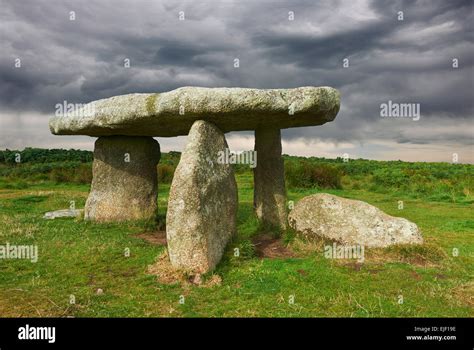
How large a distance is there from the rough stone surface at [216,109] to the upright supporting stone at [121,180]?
1887mm

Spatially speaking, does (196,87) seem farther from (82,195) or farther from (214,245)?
(82,195)

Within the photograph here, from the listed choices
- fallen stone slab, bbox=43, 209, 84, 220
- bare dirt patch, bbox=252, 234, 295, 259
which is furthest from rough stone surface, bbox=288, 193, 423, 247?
fallen stone slab, bbox=43, 209, 84, 220

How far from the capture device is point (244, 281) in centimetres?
761

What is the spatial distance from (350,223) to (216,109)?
391 cm

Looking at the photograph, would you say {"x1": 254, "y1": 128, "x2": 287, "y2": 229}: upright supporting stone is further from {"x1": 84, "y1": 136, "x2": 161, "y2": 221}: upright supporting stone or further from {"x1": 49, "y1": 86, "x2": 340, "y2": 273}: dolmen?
{"x1": 84, "y1": 136, "x2": 161, "y2": 221}: upright supporting stone

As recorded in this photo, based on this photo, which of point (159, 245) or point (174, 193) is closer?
point (174, 193)

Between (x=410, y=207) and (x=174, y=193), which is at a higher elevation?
Result: (x=174, y=193)

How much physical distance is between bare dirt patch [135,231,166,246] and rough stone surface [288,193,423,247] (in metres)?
3.24

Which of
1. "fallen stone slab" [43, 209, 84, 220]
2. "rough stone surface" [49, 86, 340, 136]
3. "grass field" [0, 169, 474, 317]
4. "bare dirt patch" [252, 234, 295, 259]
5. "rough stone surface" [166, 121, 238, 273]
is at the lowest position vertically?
"grass field" [0, 169, 474, 317]

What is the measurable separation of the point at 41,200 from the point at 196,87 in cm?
1222

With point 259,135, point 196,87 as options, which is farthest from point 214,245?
point 259,135

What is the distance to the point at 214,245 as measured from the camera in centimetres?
836

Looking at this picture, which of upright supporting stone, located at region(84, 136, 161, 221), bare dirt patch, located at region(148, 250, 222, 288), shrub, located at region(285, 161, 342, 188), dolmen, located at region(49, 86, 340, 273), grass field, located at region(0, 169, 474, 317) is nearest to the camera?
grass field, located at region(0, 169, 474, 317)

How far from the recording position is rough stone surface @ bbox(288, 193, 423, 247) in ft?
30.6
